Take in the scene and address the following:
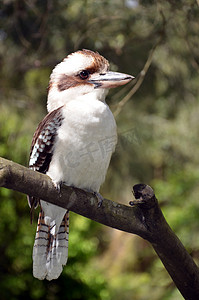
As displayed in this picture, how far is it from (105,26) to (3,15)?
83 cm

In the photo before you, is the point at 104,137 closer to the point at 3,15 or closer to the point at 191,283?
the point at 191,283

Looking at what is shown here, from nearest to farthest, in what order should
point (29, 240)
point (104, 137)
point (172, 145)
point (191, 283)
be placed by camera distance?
point (191, 283)
point (104, 137)
point (29, 240)
point (172, 145)

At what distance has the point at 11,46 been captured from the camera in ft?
12.7

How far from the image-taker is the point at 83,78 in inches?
82.1

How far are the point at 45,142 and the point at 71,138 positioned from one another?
15 cm

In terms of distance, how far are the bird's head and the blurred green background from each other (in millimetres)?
433

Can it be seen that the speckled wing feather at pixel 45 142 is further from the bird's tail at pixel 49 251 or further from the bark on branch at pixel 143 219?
the bark on branch at pixel 143 219

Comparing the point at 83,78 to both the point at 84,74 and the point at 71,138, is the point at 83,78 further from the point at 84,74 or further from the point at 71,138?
the point at 71,138

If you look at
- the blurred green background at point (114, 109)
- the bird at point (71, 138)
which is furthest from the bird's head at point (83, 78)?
the blurred green background at point (114, 109)

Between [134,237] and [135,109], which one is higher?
[135,109]

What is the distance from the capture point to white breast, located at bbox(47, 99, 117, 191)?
190 cm

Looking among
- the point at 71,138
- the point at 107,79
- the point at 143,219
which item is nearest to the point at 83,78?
the point at 107,79

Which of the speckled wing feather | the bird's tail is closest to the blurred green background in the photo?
the speckled wing feather

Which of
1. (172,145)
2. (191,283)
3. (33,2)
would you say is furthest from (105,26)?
(191,283)
